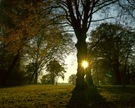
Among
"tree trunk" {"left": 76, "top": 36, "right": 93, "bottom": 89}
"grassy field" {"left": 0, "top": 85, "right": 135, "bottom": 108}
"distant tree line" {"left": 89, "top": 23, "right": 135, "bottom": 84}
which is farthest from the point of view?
"distant tree line" {"left": 89, "top": 23, "right": 135, "bottom": 84}

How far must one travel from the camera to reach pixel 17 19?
21953 mm

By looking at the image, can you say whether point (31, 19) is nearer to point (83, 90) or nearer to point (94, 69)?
point (83, 90)

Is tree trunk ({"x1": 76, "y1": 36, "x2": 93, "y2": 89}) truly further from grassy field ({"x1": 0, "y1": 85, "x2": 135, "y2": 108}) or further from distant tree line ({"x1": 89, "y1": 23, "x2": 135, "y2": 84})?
distant tree line ({"x1": 89, "y1": 23, "x2": 135, "y2": 84})

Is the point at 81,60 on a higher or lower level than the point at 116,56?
lower

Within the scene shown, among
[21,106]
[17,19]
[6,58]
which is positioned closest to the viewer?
[21,106]

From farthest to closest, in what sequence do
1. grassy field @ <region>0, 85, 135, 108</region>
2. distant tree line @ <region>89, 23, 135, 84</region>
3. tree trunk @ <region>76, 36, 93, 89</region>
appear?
distant tree line @ <region>89, 23, 135, 84</region>
tree trunk @ <region>76, 36, 93, 89</region>
grassy field @ <region>0, 85, 135, 108</region>

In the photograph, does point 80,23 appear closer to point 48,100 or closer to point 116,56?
point 48,100

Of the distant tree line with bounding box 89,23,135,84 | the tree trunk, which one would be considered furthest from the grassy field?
the distant tree line with bounding box 89,23,135,84

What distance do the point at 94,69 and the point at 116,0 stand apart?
148ft

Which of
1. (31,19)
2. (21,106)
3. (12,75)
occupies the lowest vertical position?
(21,106)

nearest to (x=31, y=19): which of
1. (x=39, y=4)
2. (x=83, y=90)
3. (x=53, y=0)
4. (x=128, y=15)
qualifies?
(x=39, y=4)

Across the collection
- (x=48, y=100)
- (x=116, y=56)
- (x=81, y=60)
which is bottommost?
(x=48, y=100)

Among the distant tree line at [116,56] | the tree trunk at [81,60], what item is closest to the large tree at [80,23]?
the tree trunk at [81,60]

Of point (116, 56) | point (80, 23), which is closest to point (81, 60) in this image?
point (80, 23)
